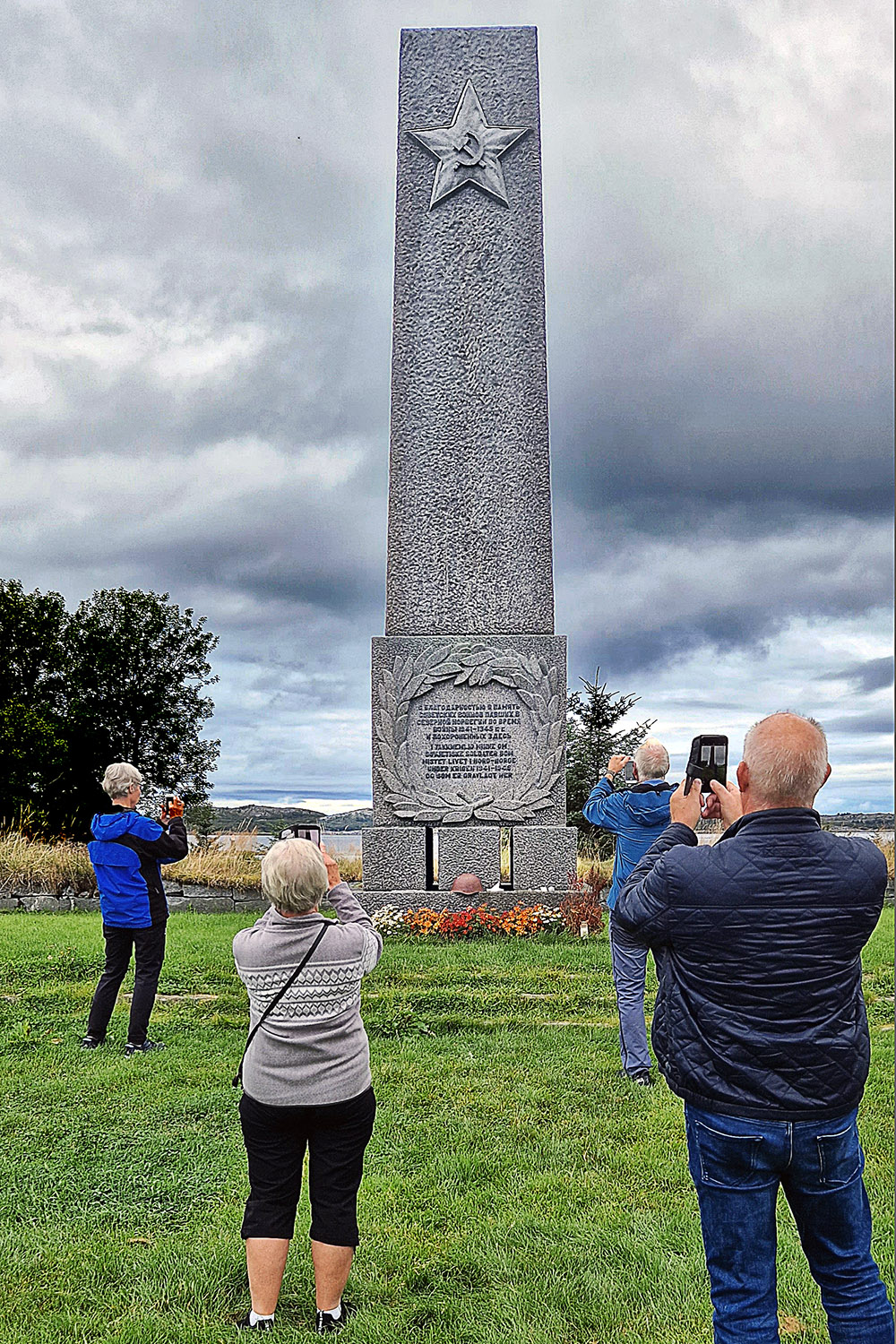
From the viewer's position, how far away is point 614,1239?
3961 mm

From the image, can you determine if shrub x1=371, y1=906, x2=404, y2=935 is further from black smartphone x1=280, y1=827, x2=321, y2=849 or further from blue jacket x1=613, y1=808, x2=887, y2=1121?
blue jacket x1=613, y1=808, x2=887, y2=1121

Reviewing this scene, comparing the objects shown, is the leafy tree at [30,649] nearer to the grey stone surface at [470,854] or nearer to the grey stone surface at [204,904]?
the grey stone surface at [204,904]

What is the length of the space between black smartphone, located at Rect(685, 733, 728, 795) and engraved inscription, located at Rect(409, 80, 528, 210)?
38.0 feet

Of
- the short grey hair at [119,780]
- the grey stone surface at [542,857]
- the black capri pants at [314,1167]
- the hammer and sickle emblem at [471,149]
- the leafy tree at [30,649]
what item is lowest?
the black capri pants at [314,1167]

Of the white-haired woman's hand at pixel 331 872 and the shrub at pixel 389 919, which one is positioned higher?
the white-haired woman's hand at pixel 331 872

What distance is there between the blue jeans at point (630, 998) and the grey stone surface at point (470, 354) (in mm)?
6899

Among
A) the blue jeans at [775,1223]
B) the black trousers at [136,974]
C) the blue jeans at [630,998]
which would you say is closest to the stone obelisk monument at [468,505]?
the black trousers at [136,974]

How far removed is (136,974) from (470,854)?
5.73m

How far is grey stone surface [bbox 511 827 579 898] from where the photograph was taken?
11688 millimetres

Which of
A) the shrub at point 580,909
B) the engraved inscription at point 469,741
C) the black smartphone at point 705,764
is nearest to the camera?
the black smartphone at point 705,764

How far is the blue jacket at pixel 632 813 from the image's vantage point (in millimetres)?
5859

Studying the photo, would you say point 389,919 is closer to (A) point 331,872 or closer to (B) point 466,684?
(B) point 466,684

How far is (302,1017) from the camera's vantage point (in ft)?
10.6

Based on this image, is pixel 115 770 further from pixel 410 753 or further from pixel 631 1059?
pixel 410 753
